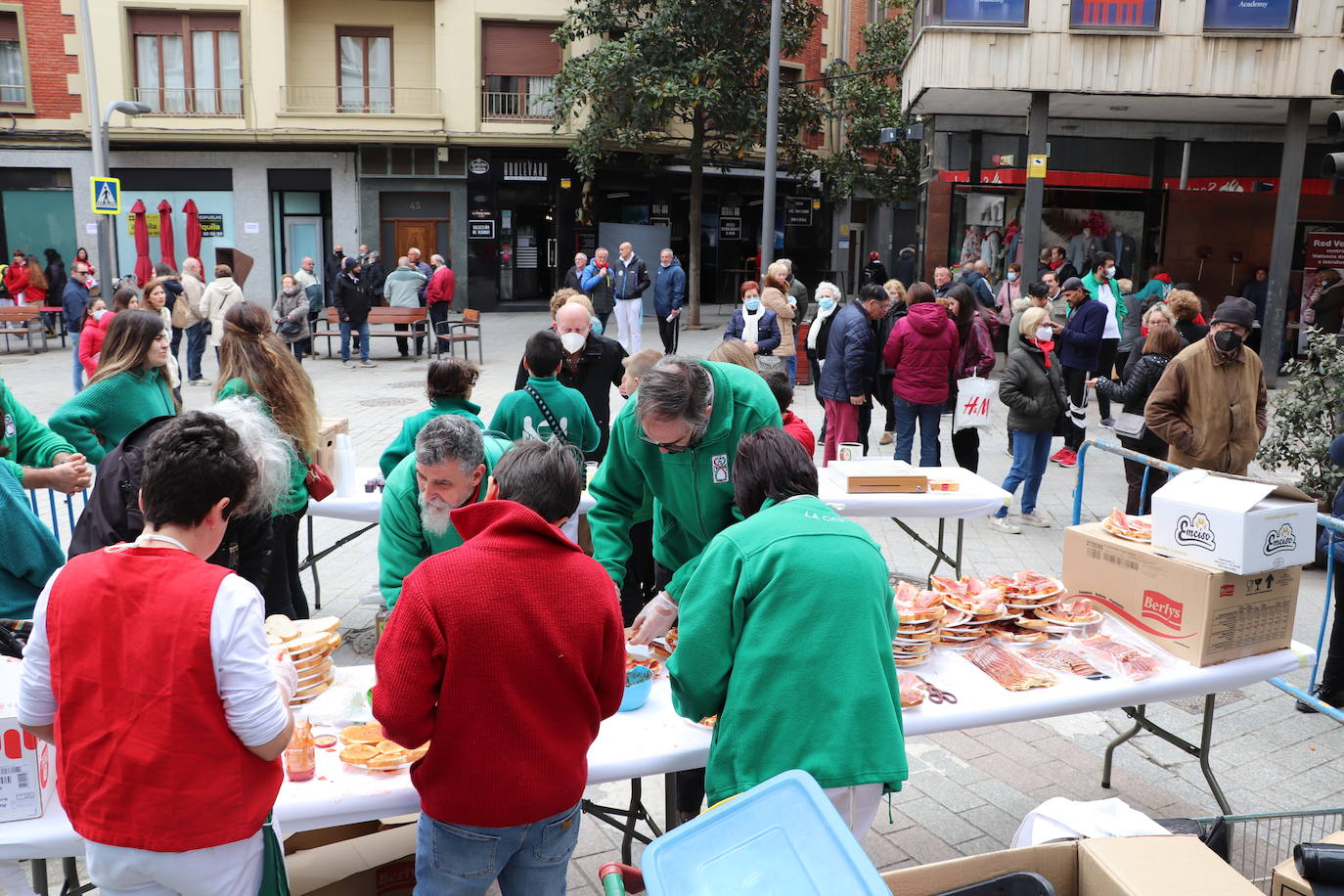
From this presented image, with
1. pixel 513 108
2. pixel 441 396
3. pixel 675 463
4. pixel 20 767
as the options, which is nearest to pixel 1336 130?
pixel 675 463

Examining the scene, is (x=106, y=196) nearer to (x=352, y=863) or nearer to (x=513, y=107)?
(x=513, y=107)

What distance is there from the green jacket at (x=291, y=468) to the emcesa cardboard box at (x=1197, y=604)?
3493 millimetres

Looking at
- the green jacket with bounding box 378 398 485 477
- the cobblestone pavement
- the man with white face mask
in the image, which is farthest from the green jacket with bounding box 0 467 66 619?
the man with white face mask

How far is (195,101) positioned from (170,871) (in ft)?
86.7

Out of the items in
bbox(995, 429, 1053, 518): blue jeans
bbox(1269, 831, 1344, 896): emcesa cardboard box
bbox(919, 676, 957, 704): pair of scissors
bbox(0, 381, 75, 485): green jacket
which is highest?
bbox(0, 381, 75, 485): green jacket

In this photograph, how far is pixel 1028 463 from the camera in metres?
8.91

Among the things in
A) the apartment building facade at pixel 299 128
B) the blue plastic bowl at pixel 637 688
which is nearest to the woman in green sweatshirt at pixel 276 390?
the blue plastic bowl at pixel 637 688

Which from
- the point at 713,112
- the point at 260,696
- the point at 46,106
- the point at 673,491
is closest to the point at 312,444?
the point at 673,491

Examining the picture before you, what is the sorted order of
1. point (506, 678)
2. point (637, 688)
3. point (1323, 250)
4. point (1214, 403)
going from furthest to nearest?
1. point (1323, 250)
2. point (1214, 403)
3. point (637, 688)
4. point (506, 678)

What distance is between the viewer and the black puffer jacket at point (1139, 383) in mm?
8062

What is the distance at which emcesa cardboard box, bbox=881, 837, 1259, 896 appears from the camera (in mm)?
2312

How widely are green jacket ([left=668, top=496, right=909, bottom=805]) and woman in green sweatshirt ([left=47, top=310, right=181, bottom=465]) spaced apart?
3.53m

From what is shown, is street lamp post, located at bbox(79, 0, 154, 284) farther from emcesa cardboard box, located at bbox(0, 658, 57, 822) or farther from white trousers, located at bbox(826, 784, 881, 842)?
white trousers, located at bbox(826, 784, 881, 842)

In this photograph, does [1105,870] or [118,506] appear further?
[118,506]
